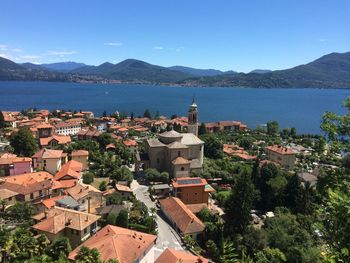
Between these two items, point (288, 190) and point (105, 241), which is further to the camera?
point (288, 190)

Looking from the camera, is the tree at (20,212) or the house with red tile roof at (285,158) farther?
the house with red tile roof at (285,158)

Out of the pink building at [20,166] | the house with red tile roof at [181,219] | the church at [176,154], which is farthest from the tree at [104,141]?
the house with red tile roof at [181,219]

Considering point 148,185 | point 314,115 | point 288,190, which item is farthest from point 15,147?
point 314,115

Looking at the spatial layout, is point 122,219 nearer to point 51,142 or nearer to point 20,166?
point 20,166

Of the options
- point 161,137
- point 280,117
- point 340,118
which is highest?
point 340,118

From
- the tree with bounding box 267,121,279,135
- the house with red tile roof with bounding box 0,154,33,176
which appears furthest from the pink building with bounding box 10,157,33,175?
the tree with bounding box 267,121,279,135

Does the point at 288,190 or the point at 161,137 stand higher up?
the point at 161,137

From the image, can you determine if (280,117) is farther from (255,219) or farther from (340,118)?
(340,118)

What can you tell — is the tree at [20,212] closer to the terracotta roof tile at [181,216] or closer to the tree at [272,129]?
the terracotta roof tile at [181,216]
